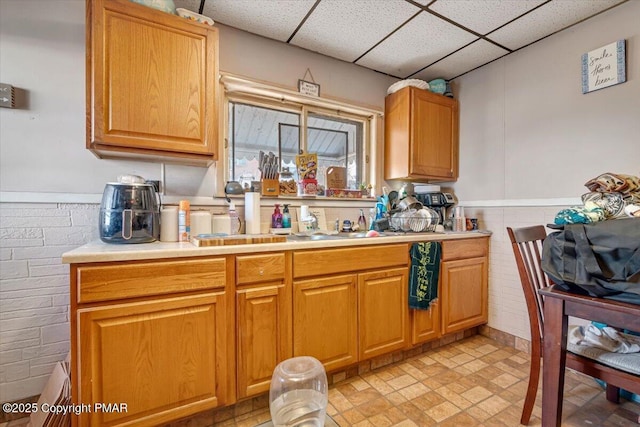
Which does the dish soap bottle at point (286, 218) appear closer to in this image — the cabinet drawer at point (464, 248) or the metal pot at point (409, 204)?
the metal pot at point (409, 204)

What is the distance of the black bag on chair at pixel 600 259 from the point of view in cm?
102

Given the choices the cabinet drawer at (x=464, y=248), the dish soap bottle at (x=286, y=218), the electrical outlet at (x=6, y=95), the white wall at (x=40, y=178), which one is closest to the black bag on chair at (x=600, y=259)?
the cabinet drawer at (x=464, y=248)

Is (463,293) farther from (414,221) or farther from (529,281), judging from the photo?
(529,281)

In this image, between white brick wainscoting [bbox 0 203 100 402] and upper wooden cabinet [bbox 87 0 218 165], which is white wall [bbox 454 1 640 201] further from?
white brick wainscoting [bbox 0 203 100 402]

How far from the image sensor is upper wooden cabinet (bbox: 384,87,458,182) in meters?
2.46

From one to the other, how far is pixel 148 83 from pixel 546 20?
256 centimetres

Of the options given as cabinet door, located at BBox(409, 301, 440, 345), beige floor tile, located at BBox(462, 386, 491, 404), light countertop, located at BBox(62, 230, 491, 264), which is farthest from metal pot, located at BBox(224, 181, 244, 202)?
beige floor tile, located at BBox(462, 386, 491, 404)

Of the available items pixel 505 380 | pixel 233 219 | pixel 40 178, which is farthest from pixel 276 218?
pixel 505 380

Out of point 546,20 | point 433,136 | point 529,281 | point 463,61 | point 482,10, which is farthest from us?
point 433,136

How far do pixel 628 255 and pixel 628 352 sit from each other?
50 cm

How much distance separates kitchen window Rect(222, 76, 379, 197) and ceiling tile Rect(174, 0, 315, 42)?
0.37 m

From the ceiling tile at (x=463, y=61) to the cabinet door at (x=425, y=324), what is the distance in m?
2.02

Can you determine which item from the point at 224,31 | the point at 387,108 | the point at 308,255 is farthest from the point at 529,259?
the point at 224,31

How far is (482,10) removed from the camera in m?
1.80
